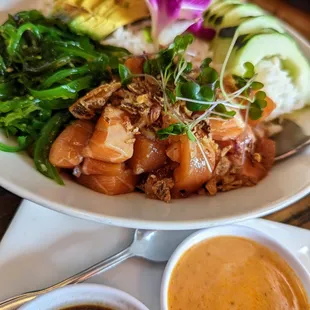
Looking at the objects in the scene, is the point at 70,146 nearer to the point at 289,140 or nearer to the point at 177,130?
the point at 177,130

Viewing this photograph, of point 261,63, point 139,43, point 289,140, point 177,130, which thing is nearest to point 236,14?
point 261,63

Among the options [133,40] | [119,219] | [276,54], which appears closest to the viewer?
[119,219]

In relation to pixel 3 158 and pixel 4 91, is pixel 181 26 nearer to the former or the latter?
pixel 4 91

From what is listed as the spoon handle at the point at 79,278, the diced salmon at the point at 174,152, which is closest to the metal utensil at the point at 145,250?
the spoon handle at the point at 79,278

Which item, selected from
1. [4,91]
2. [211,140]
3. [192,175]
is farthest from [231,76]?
[4,91]

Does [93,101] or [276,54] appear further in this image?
[276,54]

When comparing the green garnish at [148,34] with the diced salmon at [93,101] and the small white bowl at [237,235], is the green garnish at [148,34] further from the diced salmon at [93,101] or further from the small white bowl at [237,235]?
the small white bowl at [237,235]

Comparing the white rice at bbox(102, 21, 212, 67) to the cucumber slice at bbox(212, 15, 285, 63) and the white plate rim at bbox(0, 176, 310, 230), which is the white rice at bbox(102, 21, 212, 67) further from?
the white plate rim at bbox(0, 176, 310, 230)
